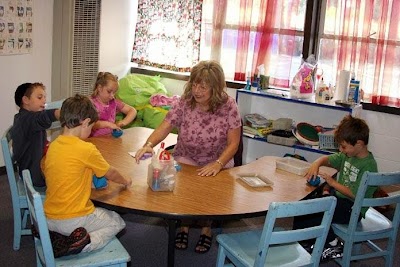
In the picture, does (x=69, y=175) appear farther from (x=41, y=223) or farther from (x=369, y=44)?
(x=369, y=44)

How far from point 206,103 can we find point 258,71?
1593 mm

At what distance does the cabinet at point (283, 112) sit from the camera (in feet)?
14.6

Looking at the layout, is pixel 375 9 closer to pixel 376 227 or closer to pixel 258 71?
pixel 258 71

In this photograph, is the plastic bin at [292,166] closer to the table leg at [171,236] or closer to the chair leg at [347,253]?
the chair leg at [347,253]

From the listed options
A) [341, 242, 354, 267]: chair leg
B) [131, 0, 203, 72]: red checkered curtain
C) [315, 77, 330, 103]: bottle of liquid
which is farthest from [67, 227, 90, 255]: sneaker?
[131, 0, 203, 72]: red checkered curtain

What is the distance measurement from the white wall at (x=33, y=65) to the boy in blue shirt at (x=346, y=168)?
268cm

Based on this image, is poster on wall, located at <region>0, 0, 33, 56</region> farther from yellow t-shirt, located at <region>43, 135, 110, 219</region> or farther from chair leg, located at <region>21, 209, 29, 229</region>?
yellow t-shirt, located at <region>43, 135, 110, 219</region>

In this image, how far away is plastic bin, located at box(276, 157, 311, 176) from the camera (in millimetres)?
3013

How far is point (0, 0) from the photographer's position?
428 centimetres

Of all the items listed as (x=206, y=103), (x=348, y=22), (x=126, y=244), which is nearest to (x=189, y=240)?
(x=126, y=244)

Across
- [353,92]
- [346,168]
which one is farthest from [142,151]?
[353,92]

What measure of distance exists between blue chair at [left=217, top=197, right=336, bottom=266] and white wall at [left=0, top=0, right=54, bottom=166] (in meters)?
2.65

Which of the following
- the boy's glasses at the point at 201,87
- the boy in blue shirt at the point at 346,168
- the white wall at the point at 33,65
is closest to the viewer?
the boy in blue shirt at the point at 346,168

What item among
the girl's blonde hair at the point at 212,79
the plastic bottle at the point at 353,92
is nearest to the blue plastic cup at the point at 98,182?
the girl's blonde hair at the point at 212,79
